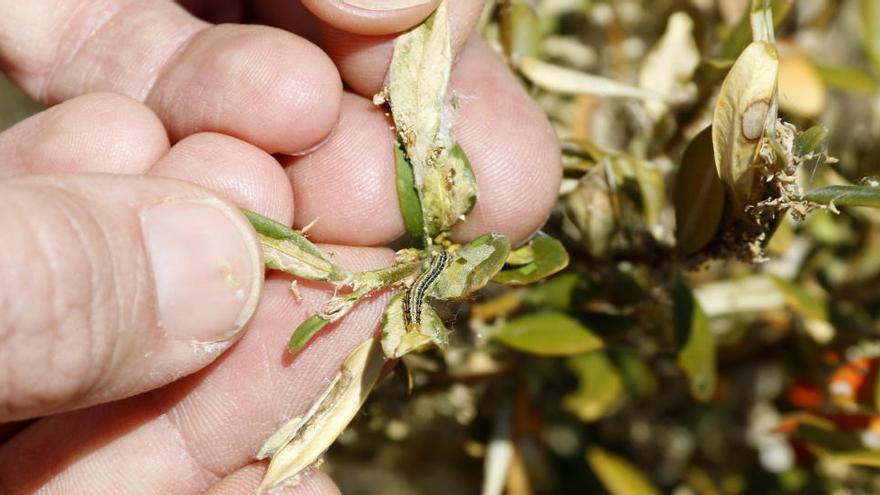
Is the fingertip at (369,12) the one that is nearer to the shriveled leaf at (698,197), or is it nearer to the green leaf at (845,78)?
the shriveled leaf at (698,197)

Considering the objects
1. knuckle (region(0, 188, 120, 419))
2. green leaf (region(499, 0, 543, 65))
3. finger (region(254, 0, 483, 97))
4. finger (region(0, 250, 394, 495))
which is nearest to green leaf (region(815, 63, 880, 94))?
green leaf (region(499, 0, 543, 65))

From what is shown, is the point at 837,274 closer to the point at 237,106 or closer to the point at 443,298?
the point at 443,298

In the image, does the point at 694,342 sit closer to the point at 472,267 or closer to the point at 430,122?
the point at 472,267

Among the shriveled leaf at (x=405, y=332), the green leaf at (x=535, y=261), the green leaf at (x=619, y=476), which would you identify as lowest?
the green leaf at (x=619, y=476)

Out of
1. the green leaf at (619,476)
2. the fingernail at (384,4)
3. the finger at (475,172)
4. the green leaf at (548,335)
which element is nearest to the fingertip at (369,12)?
the fingernail at (384,4)

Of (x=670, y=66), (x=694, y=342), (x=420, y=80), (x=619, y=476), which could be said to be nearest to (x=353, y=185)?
(x=420, y=80)
